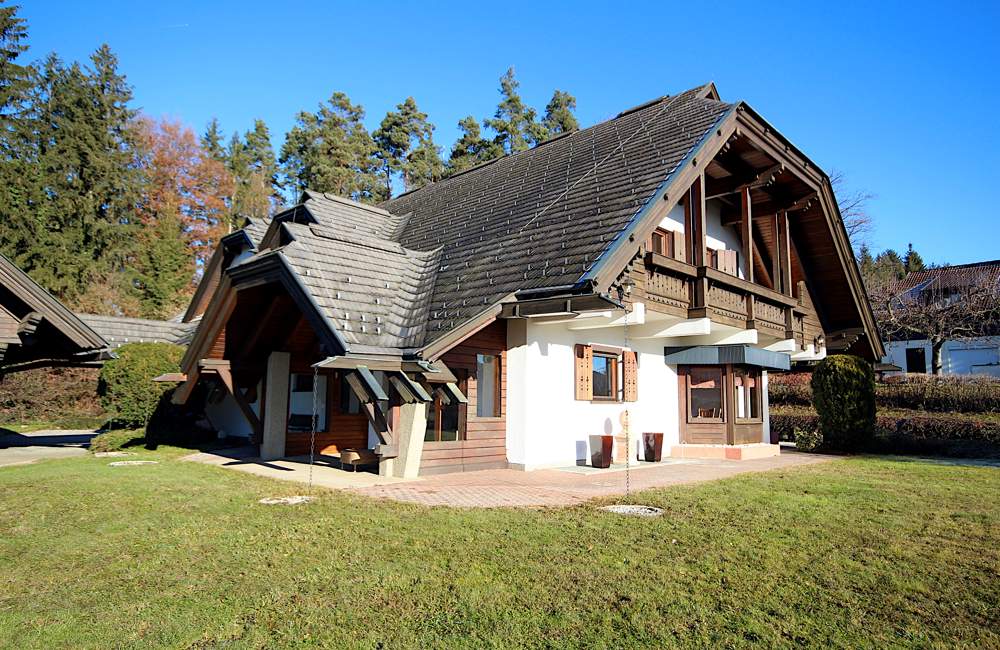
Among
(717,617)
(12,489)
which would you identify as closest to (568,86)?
(12,489)

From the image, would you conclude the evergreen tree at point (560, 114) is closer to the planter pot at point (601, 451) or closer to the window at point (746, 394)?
the window at point (746, 394)

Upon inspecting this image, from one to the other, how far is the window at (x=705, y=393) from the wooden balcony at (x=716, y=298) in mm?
1566

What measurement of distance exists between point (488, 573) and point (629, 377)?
31.2ft

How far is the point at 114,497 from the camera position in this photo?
7.93m

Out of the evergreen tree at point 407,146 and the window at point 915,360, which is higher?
the evergreen tree at point 407,146

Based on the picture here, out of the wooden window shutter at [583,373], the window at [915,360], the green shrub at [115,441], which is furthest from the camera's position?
the window at [915,360]

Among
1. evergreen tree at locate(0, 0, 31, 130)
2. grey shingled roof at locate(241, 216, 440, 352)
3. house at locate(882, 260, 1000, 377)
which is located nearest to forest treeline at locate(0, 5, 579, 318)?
evergreen tree at locate(0, 0, 31, 130)

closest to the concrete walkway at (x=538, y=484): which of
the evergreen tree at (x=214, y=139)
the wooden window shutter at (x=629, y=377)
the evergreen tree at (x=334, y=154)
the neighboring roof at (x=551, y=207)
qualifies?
the wooden window shutter at (x=629, y=377)

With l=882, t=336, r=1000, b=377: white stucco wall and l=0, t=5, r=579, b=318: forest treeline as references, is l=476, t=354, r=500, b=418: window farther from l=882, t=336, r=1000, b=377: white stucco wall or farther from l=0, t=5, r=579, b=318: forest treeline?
l=882, t=336, r=1000, b=377: white stucco wall

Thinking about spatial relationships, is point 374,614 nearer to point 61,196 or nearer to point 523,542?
point 523,542

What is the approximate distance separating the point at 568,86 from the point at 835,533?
38999 mm

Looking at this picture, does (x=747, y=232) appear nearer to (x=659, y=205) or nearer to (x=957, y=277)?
(x=659, y=205)

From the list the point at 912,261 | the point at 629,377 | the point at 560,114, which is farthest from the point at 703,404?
the point at 912,261

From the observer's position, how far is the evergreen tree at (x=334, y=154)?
37906 mm
